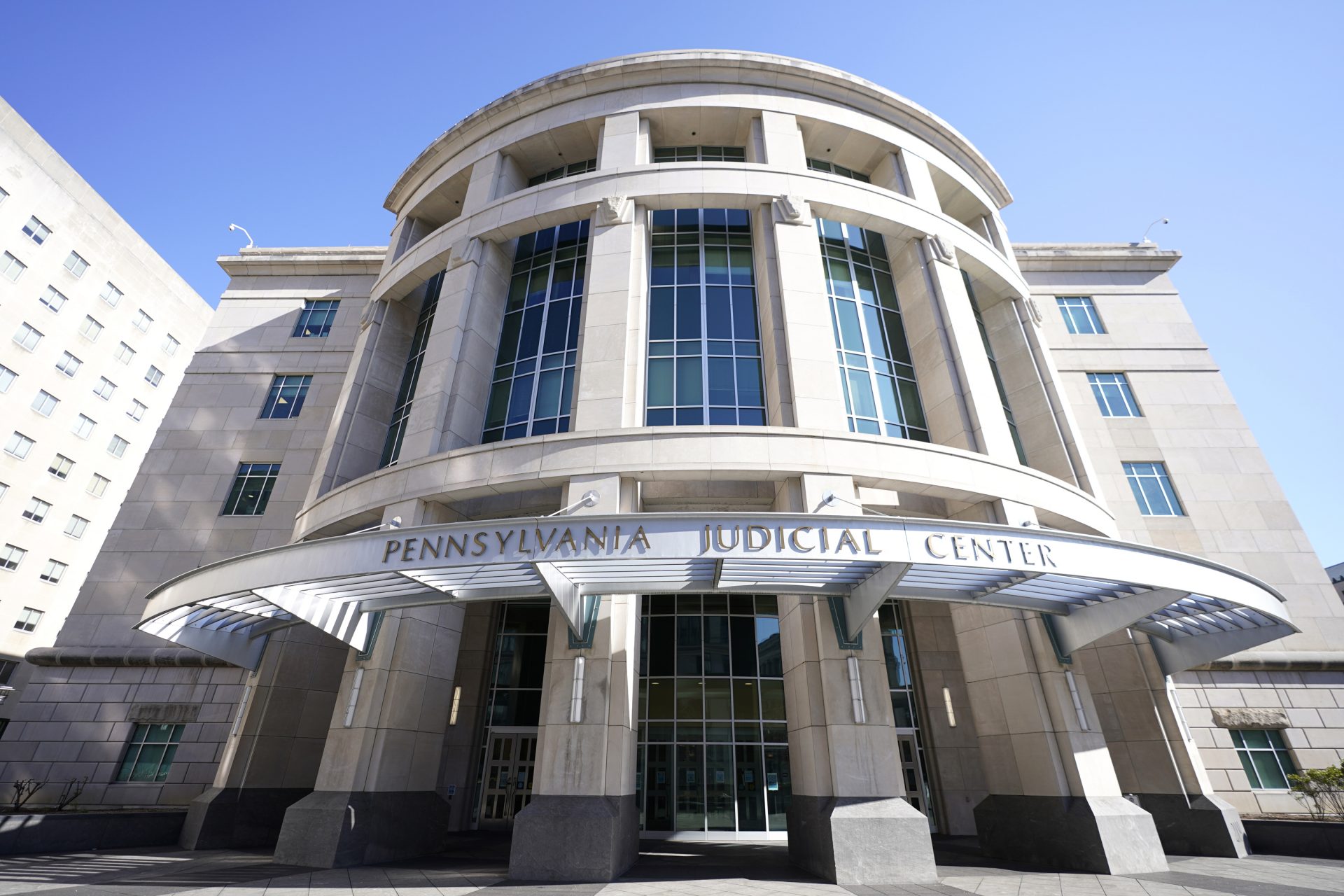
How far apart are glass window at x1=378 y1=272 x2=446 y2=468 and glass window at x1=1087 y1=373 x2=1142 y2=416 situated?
26639mm

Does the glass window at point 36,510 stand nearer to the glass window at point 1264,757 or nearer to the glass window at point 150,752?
the glass window at point 150,752

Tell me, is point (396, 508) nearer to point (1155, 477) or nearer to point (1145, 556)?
point (1145, 556)

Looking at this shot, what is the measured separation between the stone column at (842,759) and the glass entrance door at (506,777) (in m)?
10.1

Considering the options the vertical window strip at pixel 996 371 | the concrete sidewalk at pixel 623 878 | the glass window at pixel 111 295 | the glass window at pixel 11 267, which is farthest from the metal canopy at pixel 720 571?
the glass window at pixel 111 295

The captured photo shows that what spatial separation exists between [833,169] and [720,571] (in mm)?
18714

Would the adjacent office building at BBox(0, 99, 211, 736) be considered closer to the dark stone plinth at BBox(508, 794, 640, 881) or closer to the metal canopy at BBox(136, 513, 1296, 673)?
the metal canopy at BBox(136, 513, 1296, 673)

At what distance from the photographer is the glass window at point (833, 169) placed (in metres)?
23.5

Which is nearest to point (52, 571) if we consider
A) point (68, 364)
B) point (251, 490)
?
point (68, 364)

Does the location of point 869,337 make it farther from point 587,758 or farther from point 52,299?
point 52,299

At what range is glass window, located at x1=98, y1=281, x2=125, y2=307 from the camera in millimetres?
46428

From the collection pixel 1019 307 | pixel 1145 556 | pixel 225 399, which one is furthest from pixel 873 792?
pixel 225 399

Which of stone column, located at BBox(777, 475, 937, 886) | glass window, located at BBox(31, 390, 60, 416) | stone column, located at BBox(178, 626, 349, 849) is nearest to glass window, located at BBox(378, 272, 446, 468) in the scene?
stone column, located at BBox(178, 626, 349, 849)

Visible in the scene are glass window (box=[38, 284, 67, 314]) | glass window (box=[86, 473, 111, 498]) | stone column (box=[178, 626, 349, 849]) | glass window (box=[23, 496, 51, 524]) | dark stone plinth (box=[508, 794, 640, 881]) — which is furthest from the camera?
glass window (box=[86, 473, 111, 498])

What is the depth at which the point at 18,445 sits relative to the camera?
40.4 metres
